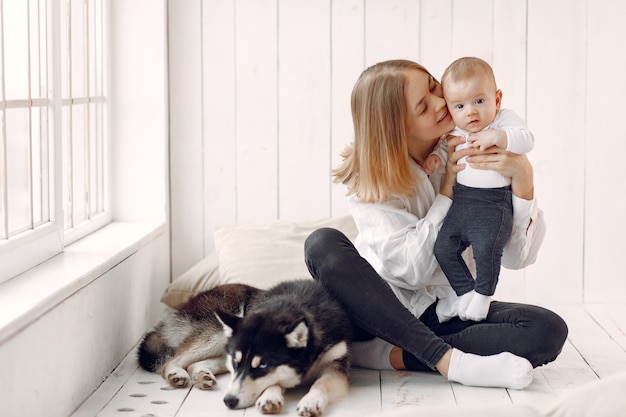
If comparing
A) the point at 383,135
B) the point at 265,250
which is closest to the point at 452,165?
the point at 383,135

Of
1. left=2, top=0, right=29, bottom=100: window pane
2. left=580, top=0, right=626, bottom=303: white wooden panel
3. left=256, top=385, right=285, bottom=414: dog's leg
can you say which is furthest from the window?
left=580, top=0, right=626, bottom=303: white wooden panel

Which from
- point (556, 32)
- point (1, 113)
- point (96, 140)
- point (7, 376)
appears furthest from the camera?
point (556, 32)

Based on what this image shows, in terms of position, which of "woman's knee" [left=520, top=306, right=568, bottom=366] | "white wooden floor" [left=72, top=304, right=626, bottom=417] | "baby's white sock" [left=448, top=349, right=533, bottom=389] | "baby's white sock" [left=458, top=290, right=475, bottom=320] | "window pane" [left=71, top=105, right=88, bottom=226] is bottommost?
"white wooden floor" [left=72, top=304, right=626, bottom=417]

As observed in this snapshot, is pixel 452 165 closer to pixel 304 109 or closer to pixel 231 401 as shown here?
pixel 231 401

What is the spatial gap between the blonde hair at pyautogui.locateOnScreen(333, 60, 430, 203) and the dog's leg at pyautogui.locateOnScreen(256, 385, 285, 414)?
24.5 inches

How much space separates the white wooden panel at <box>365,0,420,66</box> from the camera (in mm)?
3549

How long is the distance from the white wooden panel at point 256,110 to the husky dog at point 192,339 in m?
1.04

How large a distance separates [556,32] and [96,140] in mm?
1851

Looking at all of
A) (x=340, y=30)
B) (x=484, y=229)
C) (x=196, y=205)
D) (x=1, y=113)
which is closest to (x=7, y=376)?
(x=1, y=113)

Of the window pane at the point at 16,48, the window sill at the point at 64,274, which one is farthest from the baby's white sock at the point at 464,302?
the window pane at the point at 16,48

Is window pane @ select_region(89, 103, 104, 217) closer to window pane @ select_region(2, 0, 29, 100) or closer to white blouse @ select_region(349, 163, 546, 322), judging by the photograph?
window pane @ select_region(2, 0, 29, 100)

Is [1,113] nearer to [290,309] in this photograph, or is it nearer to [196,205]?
[290,309]

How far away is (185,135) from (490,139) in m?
1.62

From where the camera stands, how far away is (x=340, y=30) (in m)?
3.57
